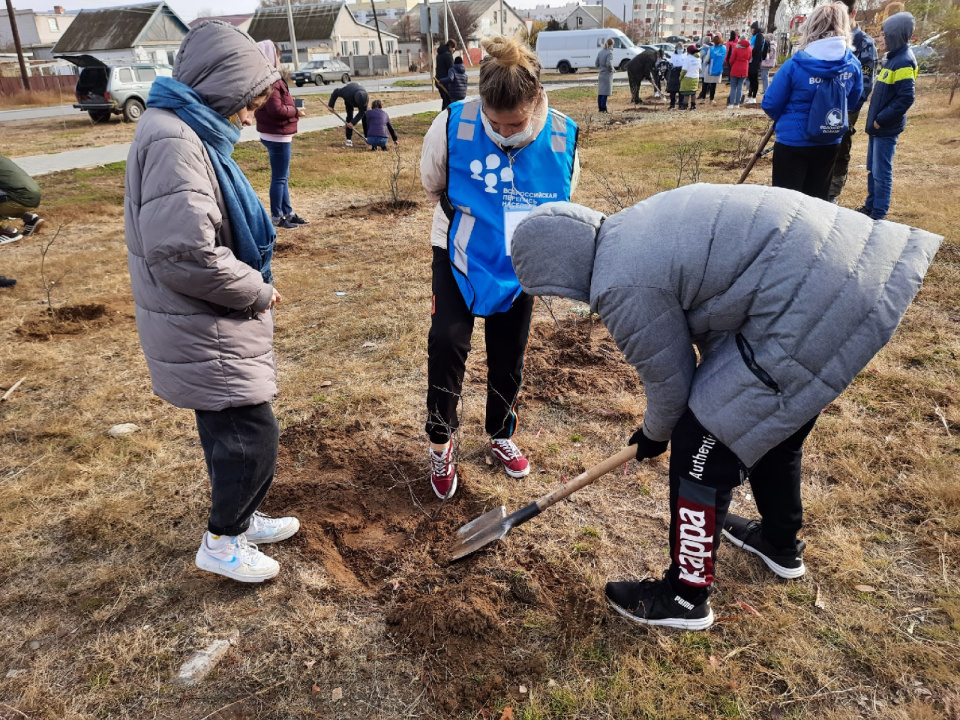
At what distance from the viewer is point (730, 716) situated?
183 cm

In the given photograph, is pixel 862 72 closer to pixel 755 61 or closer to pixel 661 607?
pixel 661 607

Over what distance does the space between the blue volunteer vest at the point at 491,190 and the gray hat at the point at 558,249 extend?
0.69 meters

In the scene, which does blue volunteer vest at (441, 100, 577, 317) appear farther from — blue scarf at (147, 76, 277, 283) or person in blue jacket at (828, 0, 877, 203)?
person in blue jacket at (828, 0, 877, 203)

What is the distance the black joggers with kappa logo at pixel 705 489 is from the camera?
1.78 meters

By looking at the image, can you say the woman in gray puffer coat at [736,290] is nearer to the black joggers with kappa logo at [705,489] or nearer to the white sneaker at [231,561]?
the black joggers with kappa logo at [705,489]

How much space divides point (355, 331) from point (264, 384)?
8.20 feet

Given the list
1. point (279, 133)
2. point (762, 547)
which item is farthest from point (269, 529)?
point (279, 133)

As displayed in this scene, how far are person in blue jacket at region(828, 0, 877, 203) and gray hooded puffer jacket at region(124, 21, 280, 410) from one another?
191 inches

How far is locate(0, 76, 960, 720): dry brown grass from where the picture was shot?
1.93 metres

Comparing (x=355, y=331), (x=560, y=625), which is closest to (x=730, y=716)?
(x=560, y=625)

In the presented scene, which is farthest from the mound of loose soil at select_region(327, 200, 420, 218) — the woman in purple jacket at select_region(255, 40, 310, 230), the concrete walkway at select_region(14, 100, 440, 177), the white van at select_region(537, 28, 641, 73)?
the white van at select_region(537, 28, 641, 73)

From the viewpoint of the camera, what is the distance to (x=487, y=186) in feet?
7.63

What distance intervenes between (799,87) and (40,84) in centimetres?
3392

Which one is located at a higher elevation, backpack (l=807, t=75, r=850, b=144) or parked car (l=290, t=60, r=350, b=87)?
parked car (l=290, t=60, r=350, b=87)
